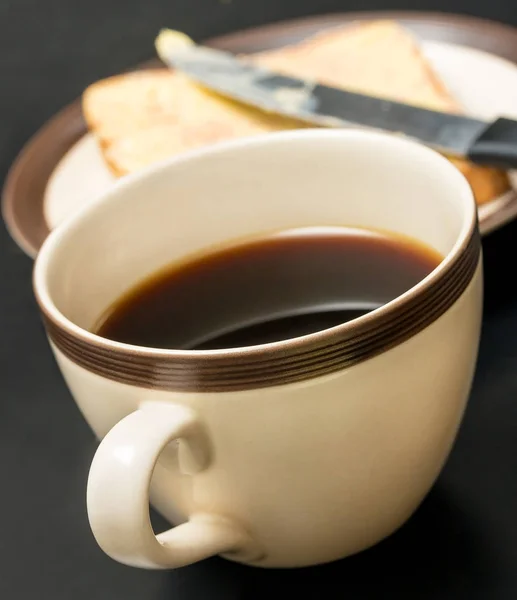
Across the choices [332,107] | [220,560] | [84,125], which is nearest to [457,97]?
[332,107]

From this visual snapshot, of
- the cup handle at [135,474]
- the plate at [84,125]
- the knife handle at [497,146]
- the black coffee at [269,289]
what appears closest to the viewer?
the cup handle at [135,474]

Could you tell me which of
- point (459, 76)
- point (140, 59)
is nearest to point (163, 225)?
point (459, 76)

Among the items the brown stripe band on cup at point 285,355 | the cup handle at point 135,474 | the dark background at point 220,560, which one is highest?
the brown stripe band on cup at point 285,355

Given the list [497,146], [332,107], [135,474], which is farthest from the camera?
[332,107]

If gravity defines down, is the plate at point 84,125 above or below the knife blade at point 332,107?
below

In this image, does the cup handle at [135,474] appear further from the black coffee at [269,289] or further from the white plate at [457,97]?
the white plate at [457,97]

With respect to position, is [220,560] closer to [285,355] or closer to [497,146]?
[285,355]

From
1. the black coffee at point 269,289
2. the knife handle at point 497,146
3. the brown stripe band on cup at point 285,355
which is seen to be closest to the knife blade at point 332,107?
the knife handle at point 497,146
